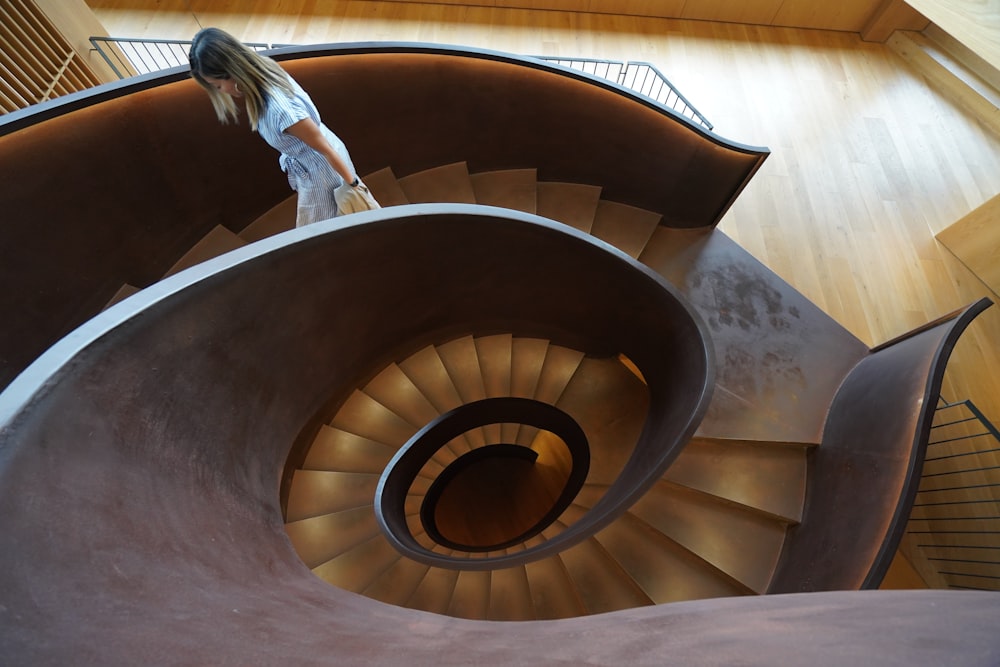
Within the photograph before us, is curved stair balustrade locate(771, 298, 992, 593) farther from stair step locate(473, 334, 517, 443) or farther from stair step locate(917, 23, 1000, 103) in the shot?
stair step locate(917, 23, 1000, 103)

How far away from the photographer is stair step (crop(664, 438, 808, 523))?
414 centimetres

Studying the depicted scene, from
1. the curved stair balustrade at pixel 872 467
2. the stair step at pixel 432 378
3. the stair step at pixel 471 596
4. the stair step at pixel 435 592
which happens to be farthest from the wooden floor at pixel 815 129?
the stair step at pixel 435 592

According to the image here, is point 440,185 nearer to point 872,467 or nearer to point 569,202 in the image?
point 569,202

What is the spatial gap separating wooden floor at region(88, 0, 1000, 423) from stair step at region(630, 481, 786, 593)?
265 centimetres

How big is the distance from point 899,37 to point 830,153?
2.67 m

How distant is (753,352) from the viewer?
16.2 ft

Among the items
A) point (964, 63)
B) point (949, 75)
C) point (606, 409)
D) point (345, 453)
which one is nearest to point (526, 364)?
point (606, 409)

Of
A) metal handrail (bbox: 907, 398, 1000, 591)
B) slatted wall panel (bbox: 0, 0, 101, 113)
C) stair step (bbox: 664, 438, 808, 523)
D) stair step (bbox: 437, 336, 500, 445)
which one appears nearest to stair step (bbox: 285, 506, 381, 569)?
stair step (bbox: 437, 336, 500, 445)

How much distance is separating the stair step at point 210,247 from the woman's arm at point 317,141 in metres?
2.24

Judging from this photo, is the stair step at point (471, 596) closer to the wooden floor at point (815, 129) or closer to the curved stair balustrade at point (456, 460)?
the curved stair balustrade at point (456, 460)

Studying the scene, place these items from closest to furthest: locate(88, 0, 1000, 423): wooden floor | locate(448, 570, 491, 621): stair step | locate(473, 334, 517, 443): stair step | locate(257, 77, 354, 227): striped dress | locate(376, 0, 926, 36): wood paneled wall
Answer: locate(257, 77, 354, 227): striped dress, locate(448, 570, 491, 621): stair step, locate(473, 334, 517, 443): stair step, locate(88, 0, 1000, 423): wooden floor, locate(376, 0, 926, 36): wood paneled wall

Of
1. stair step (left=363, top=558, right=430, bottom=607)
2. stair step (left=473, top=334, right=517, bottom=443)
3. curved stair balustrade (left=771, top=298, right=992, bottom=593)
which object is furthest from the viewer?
stair step (left=473, top=334, right=517, bottom=443)

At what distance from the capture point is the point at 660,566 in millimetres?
3896

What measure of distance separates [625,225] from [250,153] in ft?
12.1
